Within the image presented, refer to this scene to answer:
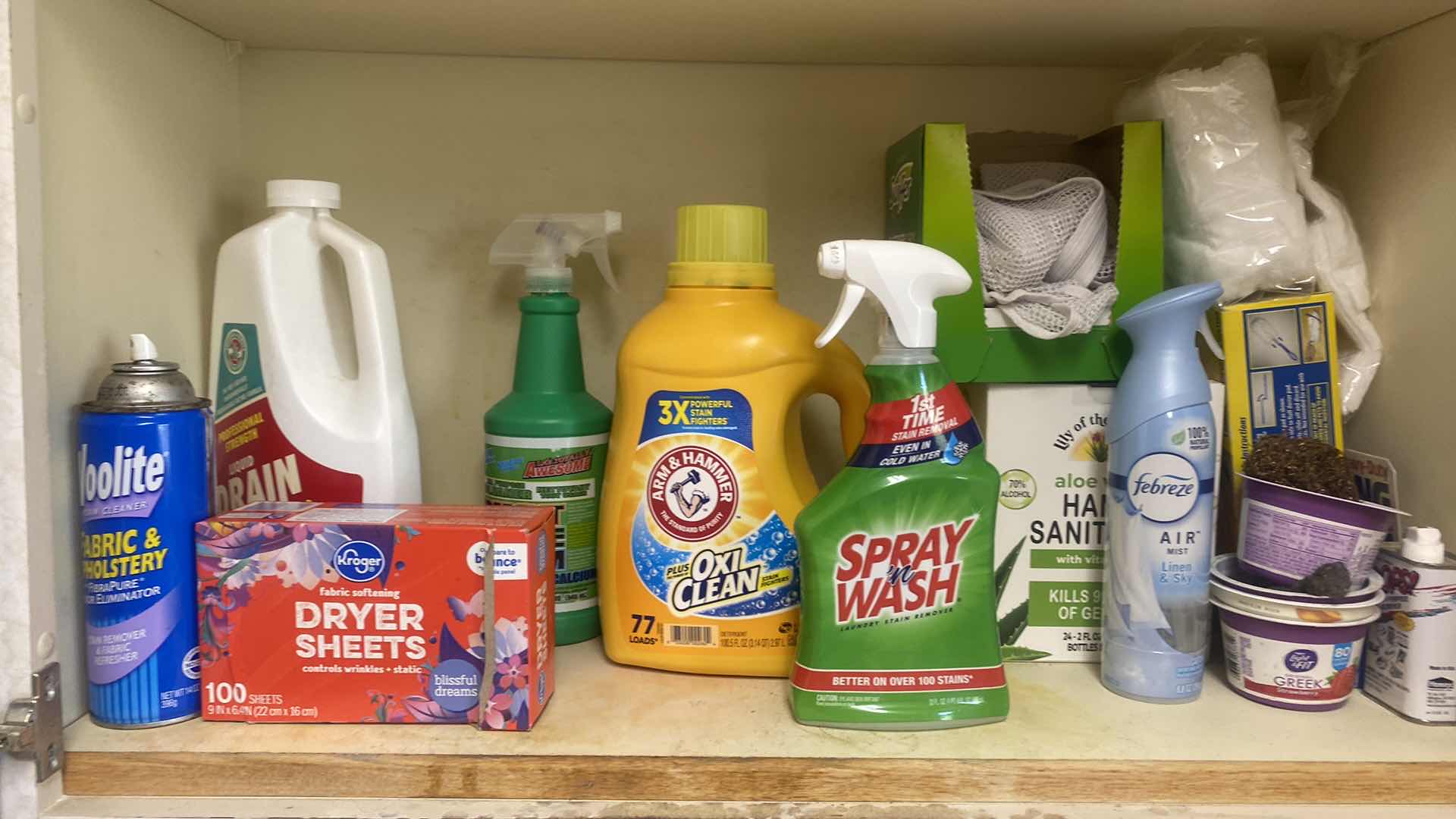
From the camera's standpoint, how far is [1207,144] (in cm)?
81

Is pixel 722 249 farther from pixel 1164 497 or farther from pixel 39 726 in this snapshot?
pixel 39 726

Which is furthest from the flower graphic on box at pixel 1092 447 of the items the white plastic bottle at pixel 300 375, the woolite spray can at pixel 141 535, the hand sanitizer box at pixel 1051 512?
the woolite spray can at pixel 141 535

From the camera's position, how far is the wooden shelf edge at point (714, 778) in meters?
0.65

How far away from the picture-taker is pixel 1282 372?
807mm

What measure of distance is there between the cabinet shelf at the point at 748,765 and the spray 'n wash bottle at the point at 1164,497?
0.06m

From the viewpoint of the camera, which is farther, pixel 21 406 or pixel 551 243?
pixel 551 243

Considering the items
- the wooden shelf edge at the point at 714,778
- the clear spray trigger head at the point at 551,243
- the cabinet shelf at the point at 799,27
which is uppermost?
the cabinet shelf at the point at 799,27

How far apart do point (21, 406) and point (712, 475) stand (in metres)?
0.45

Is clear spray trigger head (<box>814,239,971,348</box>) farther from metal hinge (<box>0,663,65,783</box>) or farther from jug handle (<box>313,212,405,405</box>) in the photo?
metal hinge (<box>0,663,65,783</box>)

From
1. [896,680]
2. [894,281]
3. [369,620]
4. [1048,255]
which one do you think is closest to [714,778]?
[896,680]

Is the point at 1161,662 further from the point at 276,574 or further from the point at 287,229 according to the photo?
the point at 287,229

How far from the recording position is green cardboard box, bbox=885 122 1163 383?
796 mm

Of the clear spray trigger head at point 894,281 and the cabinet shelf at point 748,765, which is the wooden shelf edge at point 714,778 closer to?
the cabinet shelf at point 748,765

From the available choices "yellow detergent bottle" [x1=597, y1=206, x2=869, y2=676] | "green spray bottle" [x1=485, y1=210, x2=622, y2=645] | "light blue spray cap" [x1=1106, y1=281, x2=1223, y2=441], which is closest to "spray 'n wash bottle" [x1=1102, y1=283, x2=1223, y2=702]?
"light blue spray cap" [x1=1106, y1=281, x2=1223, y2=441]
